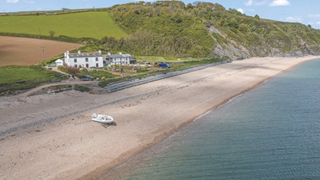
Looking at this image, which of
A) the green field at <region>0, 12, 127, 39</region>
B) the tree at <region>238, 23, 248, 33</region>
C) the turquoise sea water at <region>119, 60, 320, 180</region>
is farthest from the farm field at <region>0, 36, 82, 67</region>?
the tree at <region>238, 23, 248, 33</region>

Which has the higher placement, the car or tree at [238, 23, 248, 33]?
tree at [238, 23, 248, 33]

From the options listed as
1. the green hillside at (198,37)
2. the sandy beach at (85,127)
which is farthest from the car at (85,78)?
the green hillside at (198,37)

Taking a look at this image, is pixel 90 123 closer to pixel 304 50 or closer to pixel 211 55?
pixel 211 55

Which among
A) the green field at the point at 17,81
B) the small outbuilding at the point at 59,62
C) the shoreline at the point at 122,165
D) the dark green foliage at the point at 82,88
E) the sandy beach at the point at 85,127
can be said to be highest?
the small outbuilding at the point at 59,62

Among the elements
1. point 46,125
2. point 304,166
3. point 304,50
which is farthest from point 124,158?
point 304,50

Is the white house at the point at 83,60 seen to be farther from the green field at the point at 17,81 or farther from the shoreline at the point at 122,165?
the shoreline at the point at 122,165

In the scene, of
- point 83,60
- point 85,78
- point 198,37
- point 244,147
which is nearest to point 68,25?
point 83,60

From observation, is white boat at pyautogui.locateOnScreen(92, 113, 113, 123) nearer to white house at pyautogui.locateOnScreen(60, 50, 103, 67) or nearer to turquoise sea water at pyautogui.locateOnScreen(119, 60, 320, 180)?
turquoise sea water at pyautogui.locateOnScreen(119, 60, 320, 180)
